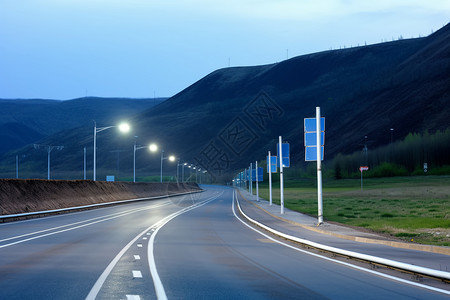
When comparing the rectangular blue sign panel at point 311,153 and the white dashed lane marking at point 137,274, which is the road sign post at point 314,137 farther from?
the white dashed lane marking at point 137,274

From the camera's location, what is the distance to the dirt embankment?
110 feet

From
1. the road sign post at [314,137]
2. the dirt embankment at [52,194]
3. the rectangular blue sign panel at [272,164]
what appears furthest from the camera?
the rectangular blue sign panel at [272,164]

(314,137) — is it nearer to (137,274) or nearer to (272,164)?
(137,274)

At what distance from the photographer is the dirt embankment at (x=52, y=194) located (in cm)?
3355

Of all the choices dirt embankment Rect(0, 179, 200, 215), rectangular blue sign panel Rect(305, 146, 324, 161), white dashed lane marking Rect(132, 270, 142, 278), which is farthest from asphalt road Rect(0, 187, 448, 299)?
dirt embankment Rect(0, 179, 200, 215)

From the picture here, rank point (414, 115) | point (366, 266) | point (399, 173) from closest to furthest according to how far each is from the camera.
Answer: point (366, 266)
point (399, 173)
point (414, 115)

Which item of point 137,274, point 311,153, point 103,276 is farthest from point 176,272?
point 311,153

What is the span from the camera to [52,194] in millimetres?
40844

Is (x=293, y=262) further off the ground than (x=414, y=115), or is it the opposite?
(x=414, y=115)

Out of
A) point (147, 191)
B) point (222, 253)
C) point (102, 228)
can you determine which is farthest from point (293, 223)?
point (147, 191)

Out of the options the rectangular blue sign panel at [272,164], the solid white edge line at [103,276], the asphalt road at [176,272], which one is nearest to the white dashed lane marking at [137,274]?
the asphalt road at [176,272]

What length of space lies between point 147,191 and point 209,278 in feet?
226

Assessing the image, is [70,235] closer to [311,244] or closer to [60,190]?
[311,244]

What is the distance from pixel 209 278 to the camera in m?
11.5
